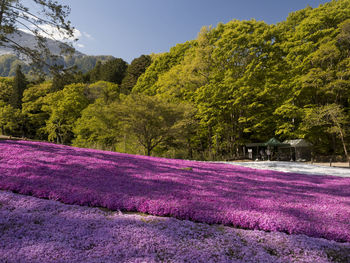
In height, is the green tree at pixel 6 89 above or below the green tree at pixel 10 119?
above

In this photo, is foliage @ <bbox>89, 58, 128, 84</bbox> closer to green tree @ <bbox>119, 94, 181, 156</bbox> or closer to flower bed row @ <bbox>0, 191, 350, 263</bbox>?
green tree @ <bbox>119, 94, 181, 156</bbox>

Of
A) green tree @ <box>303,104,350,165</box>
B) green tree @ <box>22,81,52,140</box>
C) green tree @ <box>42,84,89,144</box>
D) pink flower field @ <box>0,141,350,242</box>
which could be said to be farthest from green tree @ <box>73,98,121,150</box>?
green tree @ <box>303,104,350,165</box>

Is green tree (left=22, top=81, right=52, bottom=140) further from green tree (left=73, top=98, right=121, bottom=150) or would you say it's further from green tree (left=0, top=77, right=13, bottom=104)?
green tree (left=73, top=98, right=121, bottom=150)

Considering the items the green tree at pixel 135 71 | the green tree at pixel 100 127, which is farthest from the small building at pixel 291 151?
the green tree at pixel 135 71

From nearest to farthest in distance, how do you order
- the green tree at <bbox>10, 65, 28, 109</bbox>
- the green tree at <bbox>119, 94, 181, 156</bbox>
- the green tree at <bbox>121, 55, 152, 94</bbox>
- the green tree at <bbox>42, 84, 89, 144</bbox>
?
the green tree at <bbox>119, 94, 181, 156</bbox> → the green tree at <bbox>42, 84, 89, 144</bbox> → the green tree at <bbox>10, 65, 28, 109</bbox> → the green tree at <bbox>121, 55, 152, 94</bbox>

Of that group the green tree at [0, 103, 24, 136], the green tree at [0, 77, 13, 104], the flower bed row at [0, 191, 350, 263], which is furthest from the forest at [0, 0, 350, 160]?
the green tree at [0, 77, 13, 104]

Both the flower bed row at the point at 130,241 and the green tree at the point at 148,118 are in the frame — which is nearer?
the flower bed row at the point at 130,241

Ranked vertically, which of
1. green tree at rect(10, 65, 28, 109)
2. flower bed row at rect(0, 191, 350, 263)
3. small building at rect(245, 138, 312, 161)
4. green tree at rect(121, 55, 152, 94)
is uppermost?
green tree at rect(121, 55, 152, 94)

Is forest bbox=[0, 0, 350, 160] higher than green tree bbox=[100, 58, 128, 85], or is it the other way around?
green tree bbox=[100, 58, 128, 85]

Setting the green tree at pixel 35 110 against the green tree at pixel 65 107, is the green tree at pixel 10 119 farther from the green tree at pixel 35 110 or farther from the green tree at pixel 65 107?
the green tree at pixel 65 107

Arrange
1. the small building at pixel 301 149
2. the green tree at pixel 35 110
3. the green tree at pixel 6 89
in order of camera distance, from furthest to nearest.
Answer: the green tree at pixel 6 89 → the green tree at pixel 35 110 → the small building at pixel 301 149

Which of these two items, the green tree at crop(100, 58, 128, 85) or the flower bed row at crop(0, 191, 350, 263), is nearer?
the flower bed row at crop(0, 191, 350, 263)

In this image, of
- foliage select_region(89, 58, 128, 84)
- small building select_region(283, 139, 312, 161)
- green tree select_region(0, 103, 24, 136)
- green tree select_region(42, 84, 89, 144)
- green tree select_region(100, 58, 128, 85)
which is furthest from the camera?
foliage select_region(89, 58, 128, 84)

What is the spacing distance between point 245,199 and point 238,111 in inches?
1007
